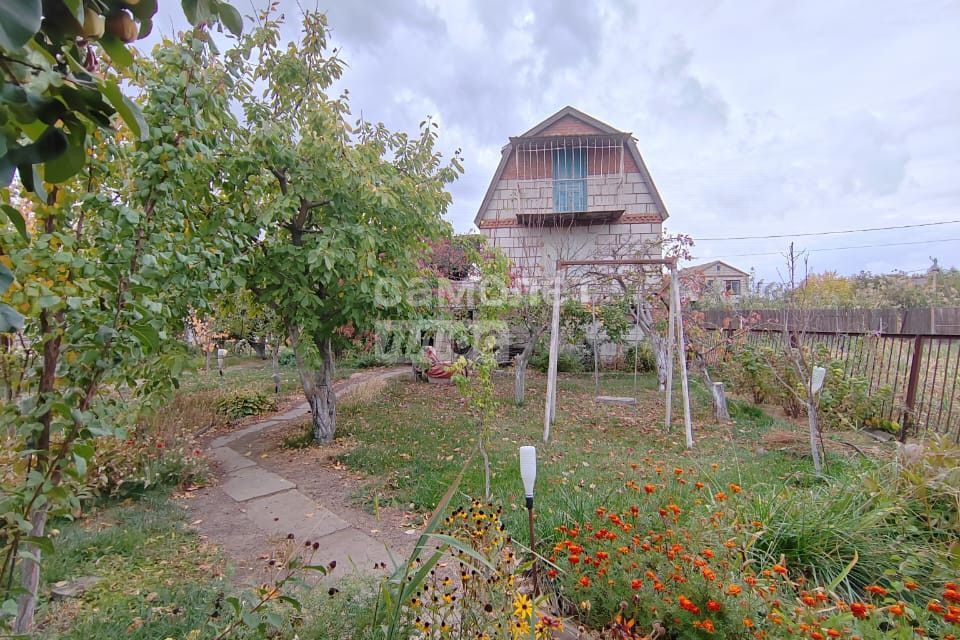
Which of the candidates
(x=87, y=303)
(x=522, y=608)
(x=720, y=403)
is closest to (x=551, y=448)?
(x=720, y=403)

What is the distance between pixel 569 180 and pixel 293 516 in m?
8.99

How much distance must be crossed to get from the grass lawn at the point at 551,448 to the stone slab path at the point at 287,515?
1.16 ft

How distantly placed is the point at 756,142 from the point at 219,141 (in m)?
12.2

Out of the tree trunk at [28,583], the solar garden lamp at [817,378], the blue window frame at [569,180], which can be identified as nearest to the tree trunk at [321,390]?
the tree trunk at [28,583]

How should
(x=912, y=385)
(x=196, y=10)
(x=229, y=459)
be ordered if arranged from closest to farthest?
(x=196, y=10), (x=229, y=459), (x=912, y=385)

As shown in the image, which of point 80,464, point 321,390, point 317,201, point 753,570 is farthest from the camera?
point 321,390

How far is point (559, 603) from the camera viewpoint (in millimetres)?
1844

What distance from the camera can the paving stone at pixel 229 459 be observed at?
384 centimetres

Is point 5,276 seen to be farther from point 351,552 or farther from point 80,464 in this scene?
point 351,552

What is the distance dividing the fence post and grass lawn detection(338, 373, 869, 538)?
96 cm

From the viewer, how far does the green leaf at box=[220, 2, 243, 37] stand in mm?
562

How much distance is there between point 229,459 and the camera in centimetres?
407

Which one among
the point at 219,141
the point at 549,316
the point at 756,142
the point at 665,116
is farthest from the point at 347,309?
the point at 756,142

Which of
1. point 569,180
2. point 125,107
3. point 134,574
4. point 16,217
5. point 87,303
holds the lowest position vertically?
point 134,574
